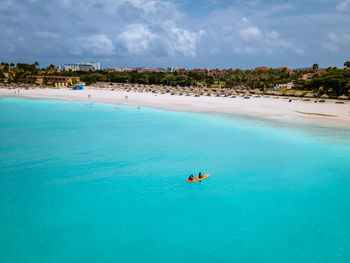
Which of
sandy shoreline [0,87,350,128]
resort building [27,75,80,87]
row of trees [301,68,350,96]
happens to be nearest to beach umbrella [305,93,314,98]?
row of trees [301,68,350,96]

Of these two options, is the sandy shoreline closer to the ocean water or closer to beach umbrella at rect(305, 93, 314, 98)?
beach umbrella at rect(305, 93, 314, 98)

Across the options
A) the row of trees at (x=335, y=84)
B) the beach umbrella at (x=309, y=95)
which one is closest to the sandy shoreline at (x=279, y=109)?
the beach umbrella at (x=309, y=95)

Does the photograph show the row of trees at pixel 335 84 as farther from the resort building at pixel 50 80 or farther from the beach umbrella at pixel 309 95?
the resort building at pixel 50 80

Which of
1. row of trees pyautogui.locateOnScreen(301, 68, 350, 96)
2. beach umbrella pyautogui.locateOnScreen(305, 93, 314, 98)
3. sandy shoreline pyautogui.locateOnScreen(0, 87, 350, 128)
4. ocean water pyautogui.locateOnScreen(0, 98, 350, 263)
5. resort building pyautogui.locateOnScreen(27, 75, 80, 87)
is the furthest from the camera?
resort building pyautogui.locateOnScreen(27, 75, 80, 87)

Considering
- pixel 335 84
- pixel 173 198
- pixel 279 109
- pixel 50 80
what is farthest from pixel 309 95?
pixel 50 80

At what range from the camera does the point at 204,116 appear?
31453 mm

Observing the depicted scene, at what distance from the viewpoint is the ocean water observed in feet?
27.6

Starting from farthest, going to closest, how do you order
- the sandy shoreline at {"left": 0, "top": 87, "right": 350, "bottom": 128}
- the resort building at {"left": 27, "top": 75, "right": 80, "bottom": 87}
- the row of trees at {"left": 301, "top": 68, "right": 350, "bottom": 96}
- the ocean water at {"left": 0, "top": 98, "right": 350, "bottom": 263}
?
the resort building at {"left": 27, "top": 75, "right": 80, "bottom": 87}
the row of trees at {"left": 301, "top": 68, "right": 350, "bottom": 96}
the sandy shoreline at {"left": 0, "top": 87, "right": 350, "bottom": 128}
the ocean water at {"left": 0, "top": 98, "right": 350, "bottom": 263}

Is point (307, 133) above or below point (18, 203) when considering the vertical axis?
above

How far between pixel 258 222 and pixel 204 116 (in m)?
22.2

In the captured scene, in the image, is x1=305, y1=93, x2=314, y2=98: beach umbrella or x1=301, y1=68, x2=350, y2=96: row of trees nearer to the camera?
x1=301, y1=68, x2=350, y2=96: row of trees

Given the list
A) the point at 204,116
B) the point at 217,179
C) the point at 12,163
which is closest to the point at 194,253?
the point at 217,179

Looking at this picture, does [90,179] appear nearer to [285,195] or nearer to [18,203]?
[18,203]

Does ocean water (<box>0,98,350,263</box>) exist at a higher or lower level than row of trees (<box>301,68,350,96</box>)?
lower
